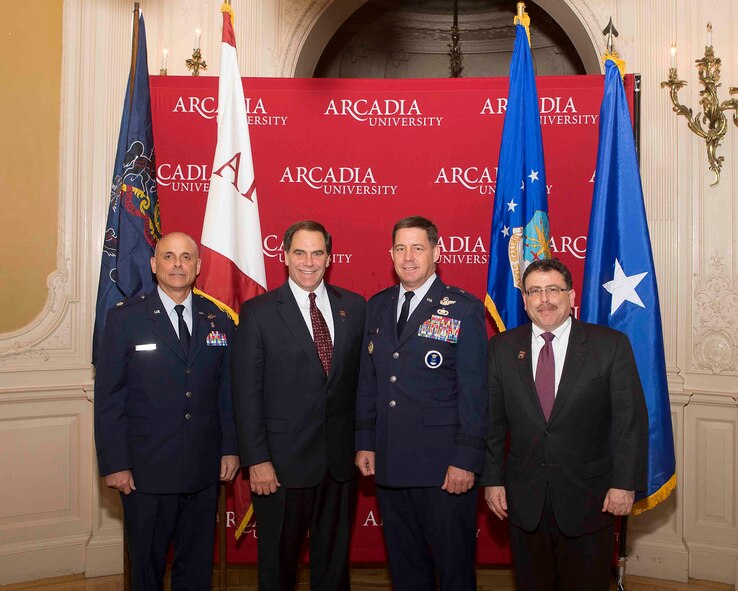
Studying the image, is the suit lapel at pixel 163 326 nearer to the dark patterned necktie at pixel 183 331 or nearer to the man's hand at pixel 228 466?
the dark patterned necktie at pixel 183 331

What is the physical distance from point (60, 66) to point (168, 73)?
568mm

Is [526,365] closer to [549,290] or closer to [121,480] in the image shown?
[549,290]

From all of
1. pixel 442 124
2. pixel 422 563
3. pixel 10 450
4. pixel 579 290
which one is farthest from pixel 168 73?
pixel 422 563

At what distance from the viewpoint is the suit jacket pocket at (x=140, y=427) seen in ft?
8.74

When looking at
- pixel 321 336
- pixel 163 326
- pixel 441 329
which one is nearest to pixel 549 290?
pixel 441 329

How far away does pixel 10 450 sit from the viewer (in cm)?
379

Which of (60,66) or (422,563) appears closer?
(422,563)

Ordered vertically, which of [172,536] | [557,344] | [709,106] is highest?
[709,106]

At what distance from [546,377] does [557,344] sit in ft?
0.42

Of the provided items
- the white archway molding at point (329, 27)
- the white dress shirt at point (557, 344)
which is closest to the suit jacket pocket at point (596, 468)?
the white dress shirt at point (557, 344)

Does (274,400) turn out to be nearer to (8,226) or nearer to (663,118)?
(8,226)

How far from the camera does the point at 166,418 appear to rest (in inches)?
105

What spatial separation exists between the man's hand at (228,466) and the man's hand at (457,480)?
0.84 meters

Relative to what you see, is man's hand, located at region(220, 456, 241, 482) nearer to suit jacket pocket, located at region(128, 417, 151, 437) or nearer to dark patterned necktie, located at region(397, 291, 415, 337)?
suit jacket pocket, located at region(128, 417, 151, 437)
